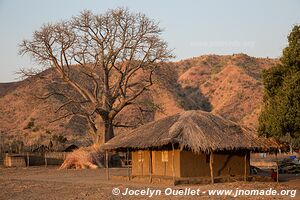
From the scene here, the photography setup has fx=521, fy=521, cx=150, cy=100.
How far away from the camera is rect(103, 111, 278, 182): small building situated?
2202 centimetres

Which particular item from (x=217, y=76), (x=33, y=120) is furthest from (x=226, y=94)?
(x=33, y=120)

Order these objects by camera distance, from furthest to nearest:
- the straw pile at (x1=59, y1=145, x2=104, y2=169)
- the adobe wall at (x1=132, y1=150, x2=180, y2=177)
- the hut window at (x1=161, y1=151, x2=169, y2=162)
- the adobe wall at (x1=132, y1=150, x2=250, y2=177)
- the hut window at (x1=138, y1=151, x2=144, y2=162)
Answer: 1. the straw pile at (x1=59, y1=145, x2=104, y2=169)
2. the hut window at (x1=138, y1=151, x2=144, y2=162)
3. the hut window at (x1=161, y1=151, x2=169, y2=162)
4. the adobe wall at (x1=132, y1=150, x2=180, y2=177)
5. the adobe wall at (x1=132, y1=150, x2=250, y2=177)

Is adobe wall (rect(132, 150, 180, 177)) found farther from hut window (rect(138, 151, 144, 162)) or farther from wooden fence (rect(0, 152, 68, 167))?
wooden fence (rect(0, 152, 68, 167))

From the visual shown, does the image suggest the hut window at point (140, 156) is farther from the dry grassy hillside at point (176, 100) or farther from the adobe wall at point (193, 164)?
the dry grassy hillside at point (176, 100)

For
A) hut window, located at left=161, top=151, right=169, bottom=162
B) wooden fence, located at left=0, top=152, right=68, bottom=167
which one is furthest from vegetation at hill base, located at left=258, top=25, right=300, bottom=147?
wooden fence, located at left=0, top=152, right=68, bottom=167

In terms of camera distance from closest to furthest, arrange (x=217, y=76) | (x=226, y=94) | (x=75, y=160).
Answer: (x=75, y=160) → (x=226, y=94) → (x=217, y=76)

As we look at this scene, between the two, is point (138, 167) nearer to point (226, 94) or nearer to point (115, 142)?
point (115, 142)

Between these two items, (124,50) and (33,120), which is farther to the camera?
(33,120)

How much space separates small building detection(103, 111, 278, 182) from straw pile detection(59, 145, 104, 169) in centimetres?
977

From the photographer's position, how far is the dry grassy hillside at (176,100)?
193 ft

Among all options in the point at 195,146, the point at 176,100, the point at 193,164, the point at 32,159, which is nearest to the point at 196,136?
A: the point at 195,146

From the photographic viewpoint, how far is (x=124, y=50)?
36.3 m

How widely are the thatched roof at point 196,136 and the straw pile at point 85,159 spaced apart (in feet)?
30.5

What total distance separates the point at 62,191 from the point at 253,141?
9.07m
